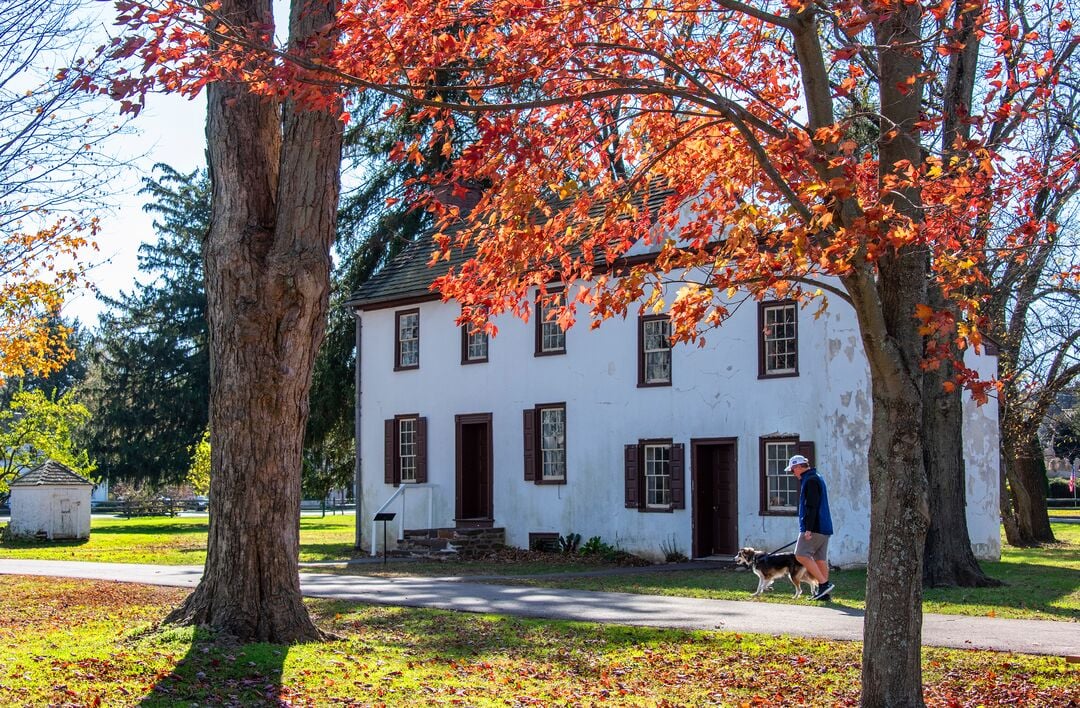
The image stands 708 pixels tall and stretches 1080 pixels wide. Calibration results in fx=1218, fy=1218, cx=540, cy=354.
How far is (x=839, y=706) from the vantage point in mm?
9055

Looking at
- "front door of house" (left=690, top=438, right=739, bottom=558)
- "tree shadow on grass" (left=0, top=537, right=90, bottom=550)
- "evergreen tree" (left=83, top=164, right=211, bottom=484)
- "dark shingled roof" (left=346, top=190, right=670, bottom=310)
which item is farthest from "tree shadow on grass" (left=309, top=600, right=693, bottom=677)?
"evergreen tree" (left=83, top=164, right=211, bottom=484)

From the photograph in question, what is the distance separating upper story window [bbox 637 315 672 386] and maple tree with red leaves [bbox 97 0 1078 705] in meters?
14.6

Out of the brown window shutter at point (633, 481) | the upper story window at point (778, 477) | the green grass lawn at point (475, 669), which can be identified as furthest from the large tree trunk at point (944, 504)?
the brown window shutter at point (633, 481)

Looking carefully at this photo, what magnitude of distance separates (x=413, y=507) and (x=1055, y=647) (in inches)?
746

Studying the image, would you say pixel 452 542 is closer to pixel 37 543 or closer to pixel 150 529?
pixel 37 543

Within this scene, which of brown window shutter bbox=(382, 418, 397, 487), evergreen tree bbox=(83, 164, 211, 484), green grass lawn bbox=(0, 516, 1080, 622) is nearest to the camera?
green grass lawn bbox=(0, 516, 1080, 622)

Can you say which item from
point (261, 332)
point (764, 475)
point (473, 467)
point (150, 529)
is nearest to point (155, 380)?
point (150, 529)

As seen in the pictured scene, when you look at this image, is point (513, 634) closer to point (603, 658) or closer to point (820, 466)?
point (603, 658)

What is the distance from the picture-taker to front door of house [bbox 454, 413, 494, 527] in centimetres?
2762

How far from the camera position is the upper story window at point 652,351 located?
2462 centimetres

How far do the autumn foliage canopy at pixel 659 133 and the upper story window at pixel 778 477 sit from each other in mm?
12512

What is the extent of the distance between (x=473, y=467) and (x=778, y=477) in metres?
8.27

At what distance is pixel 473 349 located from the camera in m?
28.0

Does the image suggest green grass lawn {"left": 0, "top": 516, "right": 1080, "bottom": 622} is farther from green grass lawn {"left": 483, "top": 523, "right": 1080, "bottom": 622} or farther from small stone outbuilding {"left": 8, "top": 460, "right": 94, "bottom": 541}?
small stone outbuilding {"left": 8, "top": 460, "right": 94, "bottom": 541}
